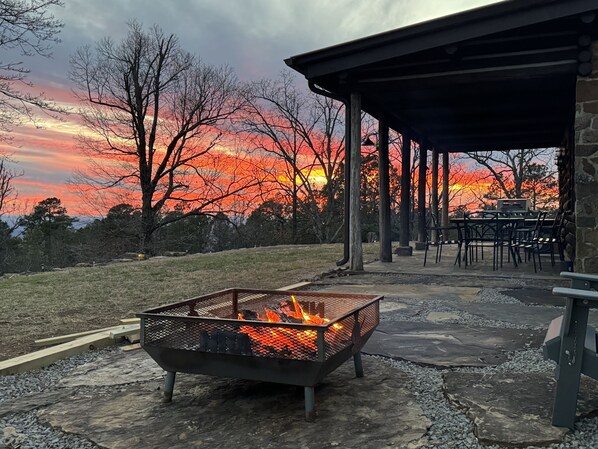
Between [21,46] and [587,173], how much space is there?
7.25 m

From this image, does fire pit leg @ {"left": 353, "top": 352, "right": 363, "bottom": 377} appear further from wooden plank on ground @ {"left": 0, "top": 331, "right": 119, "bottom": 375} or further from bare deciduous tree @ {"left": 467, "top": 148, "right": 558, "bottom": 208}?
bare deciduous tree @ {"left": 467, "top": 148, "right": 558, "bottom": 208}

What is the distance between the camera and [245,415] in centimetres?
200

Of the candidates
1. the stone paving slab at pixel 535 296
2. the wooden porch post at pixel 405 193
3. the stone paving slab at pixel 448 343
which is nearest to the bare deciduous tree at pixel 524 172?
the wooden porch post at pixel 405 193

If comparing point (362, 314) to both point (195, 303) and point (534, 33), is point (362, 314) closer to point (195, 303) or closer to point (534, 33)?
point (195, 303)

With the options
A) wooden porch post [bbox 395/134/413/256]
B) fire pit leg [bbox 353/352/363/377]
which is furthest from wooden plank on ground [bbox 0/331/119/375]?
wooden porch post [bbox 395/134/413/256]

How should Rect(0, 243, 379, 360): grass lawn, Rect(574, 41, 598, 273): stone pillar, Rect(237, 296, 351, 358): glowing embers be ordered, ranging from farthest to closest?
1. Rect(574, 41, 598, 273): stone pillar
2. Rect(0, 243, 379, 360): grass lawn
3. Rect(237, 296, 351, 358): glowing embers

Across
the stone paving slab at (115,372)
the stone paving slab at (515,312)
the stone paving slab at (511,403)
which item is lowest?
the stone paving slab at (115,372)

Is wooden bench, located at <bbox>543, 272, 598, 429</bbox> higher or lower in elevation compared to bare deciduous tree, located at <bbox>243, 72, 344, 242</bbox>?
lower

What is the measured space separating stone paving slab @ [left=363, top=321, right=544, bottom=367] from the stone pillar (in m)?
2.42

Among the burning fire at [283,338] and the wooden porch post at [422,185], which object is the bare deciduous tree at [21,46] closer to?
the burning fire at [283,338]

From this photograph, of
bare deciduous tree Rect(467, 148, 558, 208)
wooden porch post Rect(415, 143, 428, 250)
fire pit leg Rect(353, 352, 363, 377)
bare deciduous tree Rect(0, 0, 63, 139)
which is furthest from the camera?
bare deciduous tree Rect(467, 148, 558, 208)

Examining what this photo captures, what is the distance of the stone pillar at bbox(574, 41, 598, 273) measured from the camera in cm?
508

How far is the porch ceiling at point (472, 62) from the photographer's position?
5.15 metres

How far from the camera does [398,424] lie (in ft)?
6.09
